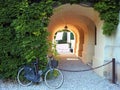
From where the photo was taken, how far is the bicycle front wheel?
8.63 metres

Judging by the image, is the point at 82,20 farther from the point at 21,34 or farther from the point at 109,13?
the point at 21,34

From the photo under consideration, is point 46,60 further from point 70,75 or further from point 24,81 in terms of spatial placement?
point 70,75

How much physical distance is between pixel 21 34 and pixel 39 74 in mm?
1442

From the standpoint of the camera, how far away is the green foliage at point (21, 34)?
8.89 meters

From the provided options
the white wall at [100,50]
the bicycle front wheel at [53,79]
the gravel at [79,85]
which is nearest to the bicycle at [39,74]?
the bicycle front wheel at [53,79]

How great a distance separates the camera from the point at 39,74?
8.75 meters

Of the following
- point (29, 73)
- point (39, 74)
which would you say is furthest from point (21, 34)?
point (39, 74)

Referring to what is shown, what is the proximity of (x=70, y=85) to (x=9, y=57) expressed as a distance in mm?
2275

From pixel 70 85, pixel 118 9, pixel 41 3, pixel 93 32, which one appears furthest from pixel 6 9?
pixel 93 32

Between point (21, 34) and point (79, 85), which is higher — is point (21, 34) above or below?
above

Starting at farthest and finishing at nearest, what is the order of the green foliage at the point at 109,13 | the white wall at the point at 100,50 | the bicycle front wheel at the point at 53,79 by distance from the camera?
the white wall at the point at 100,50 → the green foliage at the point at 109,13 → the bicycle front wheel at the point at 53,79

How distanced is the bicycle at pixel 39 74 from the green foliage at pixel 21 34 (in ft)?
0.75

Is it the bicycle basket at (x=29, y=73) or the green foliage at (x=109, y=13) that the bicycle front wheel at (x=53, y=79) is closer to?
the bicycle basket at (x=29, y=73)

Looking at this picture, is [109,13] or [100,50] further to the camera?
[100,50]
